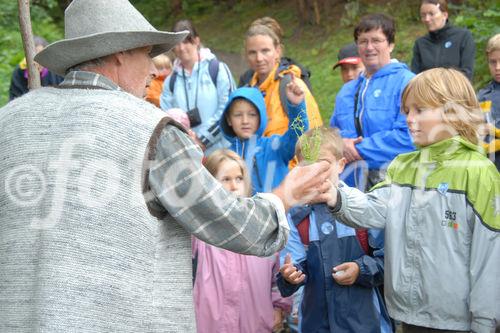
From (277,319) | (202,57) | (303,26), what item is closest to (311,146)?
(277,319)

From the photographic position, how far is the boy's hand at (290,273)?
3875 millimetres

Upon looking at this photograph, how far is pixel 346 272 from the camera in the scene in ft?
13.0

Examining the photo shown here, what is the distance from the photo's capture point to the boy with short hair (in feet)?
13.1

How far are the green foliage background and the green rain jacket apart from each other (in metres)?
6.18

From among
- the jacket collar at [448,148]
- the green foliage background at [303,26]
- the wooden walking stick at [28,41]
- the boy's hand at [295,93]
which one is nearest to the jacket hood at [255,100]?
the boy's hand at [295,93]

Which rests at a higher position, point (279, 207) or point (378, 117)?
point (378, 117)

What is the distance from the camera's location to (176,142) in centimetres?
275

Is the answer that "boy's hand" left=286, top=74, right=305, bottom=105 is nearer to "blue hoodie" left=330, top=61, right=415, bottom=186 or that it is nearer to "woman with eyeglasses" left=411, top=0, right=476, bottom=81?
"blue hoodie" left=330, top=61, right=415, bottom=186

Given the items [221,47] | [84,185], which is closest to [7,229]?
[84,185]

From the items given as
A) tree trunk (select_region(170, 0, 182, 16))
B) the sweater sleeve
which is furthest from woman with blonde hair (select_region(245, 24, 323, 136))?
tree trunk (select_region(170, 0, 182, 16))

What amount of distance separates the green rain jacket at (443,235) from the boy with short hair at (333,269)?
29cm

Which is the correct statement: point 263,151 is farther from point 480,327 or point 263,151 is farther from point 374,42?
point 480,327

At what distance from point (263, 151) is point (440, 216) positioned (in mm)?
2006

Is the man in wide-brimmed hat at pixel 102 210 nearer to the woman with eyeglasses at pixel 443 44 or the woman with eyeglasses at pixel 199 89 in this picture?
the woman with eyeglasses at pixel 199 89
